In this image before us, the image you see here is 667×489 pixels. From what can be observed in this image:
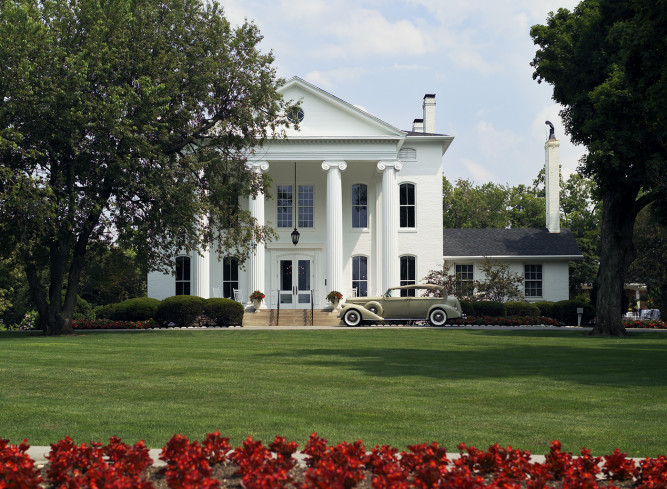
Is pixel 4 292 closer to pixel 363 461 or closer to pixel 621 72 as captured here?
pixel 621 72

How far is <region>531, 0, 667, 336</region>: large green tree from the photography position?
51.5 feet

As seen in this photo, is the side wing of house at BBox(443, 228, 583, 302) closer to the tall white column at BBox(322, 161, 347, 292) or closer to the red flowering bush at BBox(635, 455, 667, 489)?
the tall white column at BBox(322, 161, 347, 292)

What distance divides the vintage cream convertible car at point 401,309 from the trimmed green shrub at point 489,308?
3.54 meters

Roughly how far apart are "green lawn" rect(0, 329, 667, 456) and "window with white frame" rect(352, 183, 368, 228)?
25000 millimetres

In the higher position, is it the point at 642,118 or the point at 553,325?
the point at 642,118

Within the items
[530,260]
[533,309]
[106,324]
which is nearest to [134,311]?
[106,324]

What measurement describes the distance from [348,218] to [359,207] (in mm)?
896

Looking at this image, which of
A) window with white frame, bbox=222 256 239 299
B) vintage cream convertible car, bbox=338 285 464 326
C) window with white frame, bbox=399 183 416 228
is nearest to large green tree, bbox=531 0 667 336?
vintage cream convertible car, bbox=338 285 464 326

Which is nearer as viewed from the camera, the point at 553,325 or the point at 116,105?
the point at 116,105

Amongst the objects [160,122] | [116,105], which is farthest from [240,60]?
[116,105]

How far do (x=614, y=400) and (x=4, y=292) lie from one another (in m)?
42.1

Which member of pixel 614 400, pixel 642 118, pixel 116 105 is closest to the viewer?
pixel 614 400

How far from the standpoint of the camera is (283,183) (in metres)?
42.1

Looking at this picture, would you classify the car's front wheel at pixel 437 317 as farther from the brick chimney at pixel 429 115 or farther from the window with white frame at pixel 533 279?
the brick chimney at pixel 429 115
